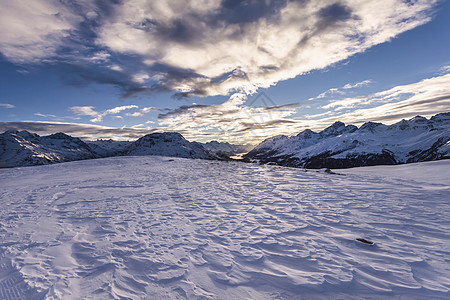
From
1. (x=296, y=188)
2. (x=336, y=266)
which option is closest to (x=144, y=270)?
(x=336, y=266)

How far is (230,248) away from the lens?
5.10m

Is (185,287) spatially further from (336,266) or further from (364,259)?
(364,259)

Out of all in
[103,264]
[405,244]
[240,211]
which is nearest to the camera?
[103,264]

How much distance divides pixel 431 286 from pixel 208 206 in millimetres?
6920

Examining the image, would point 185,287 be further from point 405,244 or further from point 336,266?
point 405,244

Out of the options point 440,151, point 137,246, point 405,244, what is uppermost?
point 137,246

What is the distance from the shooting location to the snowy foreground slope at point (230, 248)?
368 centimetres

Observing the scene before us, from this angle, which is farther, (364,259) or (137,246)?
(137,246)

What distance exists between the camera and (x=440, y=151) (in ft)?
540

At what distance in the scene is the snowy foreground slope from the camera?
3.68 metres

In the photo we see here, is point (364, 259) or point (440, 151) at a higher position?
point (364, 259)

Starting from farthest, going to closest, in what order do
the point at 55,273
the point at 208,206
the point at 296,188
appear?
1. the point at 296,188
2. the point at 208,206
3. the point at 55,273

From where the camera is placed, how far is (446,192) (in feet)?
30.9

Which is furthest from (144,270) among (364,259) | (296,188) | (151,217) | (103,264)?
(296,188)
